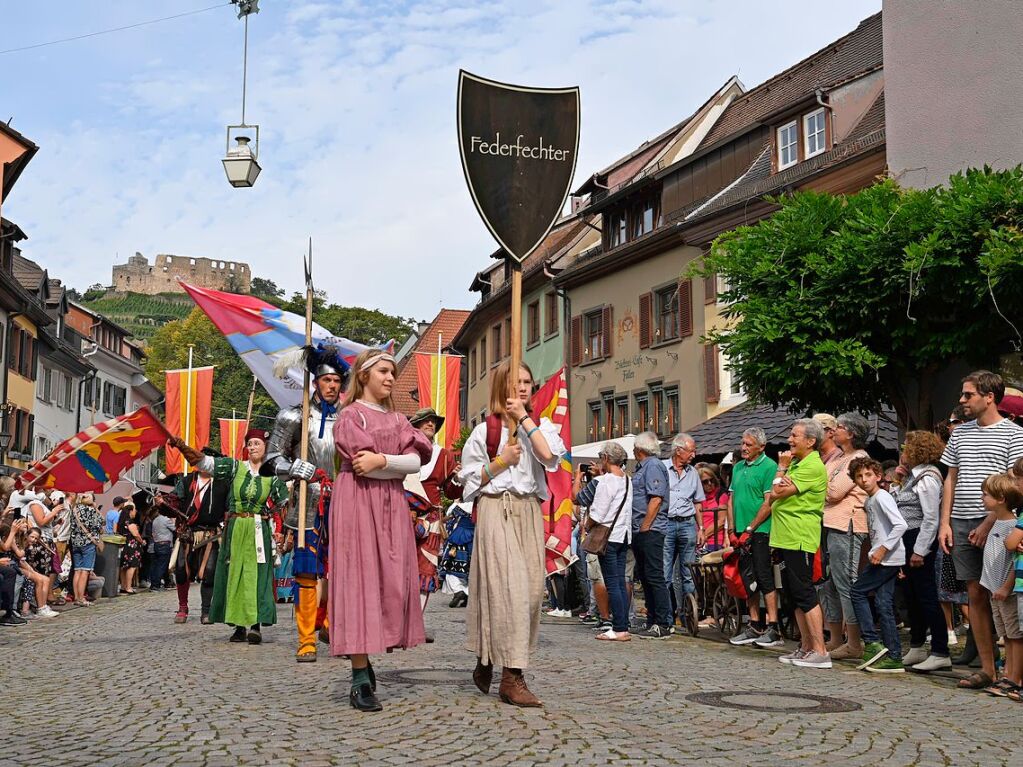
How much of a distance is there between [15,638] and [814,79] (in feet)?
87.9

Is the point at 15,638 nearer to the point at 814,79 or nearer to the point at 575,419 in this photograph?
the point at 814,79

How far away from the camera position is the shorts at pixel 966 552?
8.62 meters

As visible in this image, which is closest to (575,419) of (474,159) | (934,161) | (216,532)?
(934,161)

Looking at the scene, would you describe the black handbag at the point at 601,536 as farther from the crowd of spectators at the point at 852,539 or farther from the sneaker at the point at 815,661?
the sneaker at the point at 815,661

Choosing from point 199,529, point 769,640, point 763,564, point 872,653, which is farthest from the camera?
point 199,529

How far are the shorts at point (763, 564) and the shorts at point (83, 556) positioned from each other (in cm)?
1233

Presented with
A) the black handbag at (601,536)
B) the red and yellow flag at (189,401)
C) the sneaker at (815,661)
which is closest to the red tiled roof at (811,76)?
the red and yellow flag at (189,401)

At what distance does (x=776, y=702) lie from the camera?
7609mm

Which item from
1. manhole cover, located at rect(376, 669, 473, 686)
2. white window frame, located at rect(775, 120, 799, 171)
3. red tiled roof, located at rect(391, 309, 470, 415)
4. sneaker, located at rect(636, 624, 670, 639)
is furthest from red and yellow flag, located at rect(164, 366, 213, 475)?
red tiled roof, located at rect(391, 309, 470, 415)

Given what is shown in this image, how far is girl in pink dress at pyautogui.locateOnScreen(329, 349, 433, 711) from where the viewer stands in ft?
22.4

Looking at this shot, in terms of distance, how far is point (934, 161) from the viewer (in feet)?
59.9

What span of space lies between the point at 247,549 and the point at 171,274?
159 metres

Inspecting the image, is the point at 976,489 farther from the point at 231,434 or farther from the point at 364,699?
the point at 231,434

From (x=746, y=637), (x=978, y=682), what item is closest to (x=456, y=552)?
(x=746, y=637)
